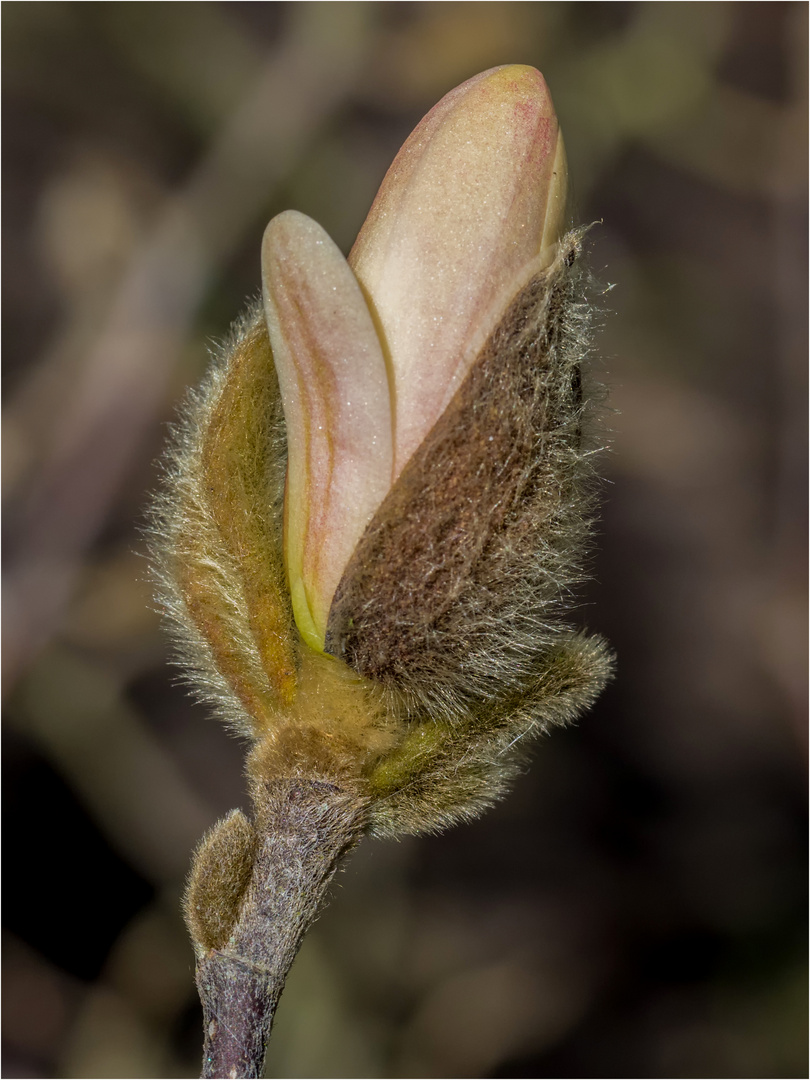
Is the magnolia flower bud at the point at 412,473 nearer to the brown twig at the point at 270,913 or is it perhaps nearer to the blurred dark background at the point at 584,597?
the brown twig at the point at 270,913

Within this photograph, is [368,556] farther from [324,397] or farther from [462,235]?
[462,235]

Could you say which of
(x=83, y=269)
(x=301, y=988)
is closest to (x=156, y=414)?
(x=83, y=269)

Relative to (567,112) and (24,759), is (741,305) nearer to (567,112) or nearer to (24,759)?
(567,112)

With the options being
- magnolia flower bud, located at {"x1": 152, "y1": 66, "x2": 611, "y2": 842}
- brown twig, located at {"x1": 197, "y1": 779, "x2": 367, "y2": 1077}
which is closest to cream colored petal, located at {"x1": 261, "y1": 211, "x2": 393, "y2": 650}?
magnolia flower bud, located at {"x1": 152, "y1": 66, "x2": 611, "y2": 842}

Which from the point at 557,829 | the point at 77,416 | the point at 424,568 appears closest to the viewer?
the point at 424,568

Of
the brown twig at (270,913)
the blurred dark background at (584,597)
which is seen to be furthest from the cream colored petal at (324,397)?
the blurred dark background at (584,597)

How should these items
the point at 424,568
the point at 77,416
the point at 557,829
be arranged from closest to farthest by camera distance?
the point at 424,568 < the point at 77,416 < the point at 557,829

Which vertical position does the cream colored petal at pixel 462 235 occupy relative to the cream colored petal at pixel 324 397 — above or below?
above
